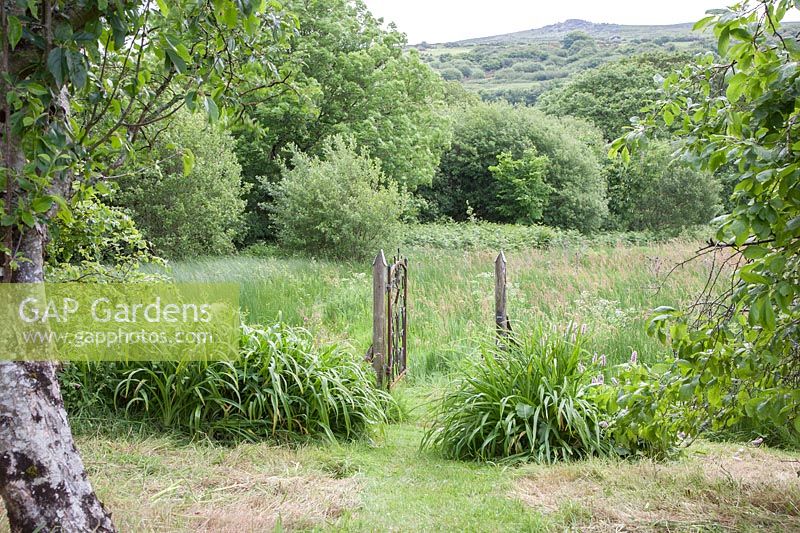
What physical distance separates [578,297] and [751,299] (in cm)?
681

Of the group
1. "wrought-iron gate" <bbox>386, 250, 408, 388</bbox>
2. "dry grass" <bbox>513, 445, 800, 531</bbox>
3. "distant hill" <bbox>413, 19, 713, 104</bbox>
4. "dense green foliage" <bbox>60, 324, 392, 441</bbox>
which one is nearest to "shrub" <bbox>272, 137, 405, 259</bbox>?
"wrought-iron gate" <bbox>386, 250, 408, 388</bbox>

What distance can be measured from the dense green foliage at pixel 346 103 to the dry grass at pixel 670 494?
14.6 m

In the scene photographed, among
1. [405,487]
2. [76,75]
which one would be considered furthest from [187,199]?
[76,75]

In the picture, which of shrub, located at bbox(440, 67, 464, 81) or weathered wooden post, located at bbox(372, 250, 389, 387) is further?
shrub, located at bbox(440, 67, 464, 81)

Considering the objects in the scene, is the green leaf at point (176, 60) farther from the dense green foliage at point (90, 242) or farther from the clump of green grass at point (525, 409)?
the clump of green grass at point (525, 409)

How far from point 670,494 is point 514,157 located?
21561 mm

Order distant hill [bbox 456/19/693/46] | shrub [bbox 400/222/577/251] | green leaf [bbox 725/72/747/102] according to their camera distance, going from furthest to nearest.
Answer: distant hill [bbox 456/19/693/46], shrub [bbox 400/222/577/251], green leaf [bbox 725/72/747/102]

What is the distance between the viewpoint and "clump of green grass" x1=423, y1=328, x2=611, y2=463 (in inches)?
173

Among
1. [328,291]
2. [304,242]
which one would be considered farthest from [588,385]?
[304,242]

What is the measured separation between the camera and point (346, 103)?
62.7 feet

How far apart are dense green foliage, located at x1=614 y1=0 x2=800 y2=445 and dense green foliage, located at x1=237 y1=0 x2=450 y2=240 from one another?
611 inches

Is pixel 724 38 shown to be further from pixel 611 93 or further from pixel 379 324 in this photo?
pixel 611 93

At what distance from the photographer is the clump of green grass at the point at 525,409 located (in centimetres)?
438

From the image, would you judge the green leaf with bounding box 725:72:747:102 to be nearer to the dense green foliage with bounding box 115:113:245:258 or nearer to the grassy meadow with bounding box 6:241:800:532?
the grassy meadow with bounding box 6:241:800:532
